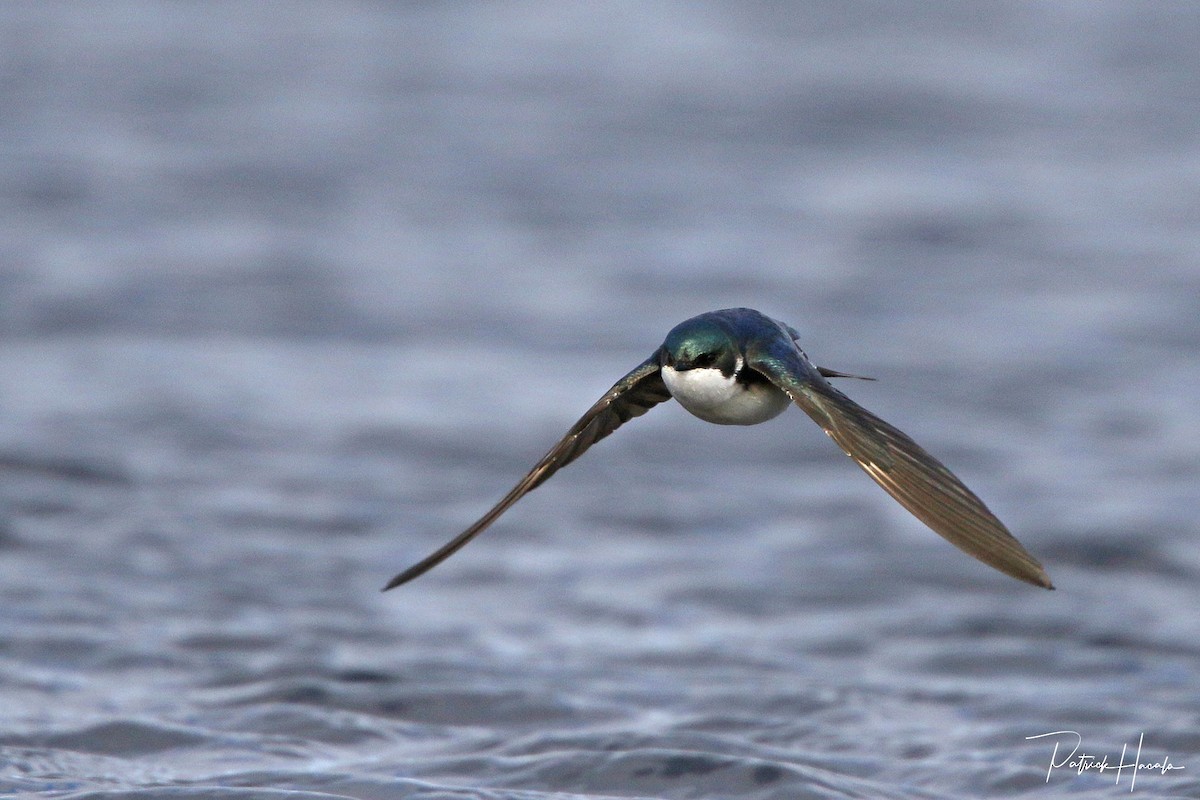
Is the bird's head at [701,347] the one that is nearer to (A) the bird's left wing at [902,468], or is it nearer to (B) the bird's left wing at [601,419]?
(A) the bird's left wing at [902,468]

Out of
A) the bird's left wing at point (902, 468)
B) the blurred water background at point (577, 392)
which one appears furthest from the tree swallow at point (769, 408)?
the blurred water background at point (577, 392)

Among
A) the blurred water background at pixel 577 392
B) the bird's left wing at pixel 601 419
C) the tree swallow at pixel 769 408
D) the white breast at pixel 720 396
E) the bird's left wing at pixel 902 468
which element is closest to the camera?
the bird's left wing at pixel 902 468

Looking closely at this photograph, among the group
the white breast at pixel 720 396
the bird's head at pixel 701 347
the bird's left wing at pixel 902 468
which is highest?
the bird's head at pixel 701 347

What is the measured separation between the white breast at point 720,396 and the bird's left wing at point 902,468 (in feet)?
0.34

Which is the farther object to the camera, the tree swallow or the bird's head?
the bird's head

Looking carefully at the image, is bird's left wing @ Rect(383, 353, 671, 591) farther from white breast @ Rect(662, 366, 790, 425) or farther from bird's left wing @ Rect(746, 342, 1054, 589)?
bird's left wing @ Rect(746, 342, 1054, 589)

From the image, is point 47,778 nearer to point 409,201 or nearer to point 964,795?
point 964,795

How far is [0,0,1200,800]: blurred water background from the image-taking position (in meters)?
7.20

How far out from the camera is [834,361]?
12531 mm

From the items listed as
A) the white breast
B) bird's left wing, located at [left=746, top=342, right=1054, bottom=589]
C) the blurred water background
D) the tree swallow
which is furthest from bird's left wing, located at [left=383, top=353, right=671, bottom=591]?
the blurred water background

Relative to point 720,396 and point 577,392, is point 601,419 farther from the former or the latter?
point 577,392

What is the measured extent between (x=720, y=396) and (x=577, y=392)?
23.1ft

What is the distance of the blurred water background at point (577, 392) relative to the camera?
7.20 m

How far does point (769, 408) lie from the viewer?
4.97 m
